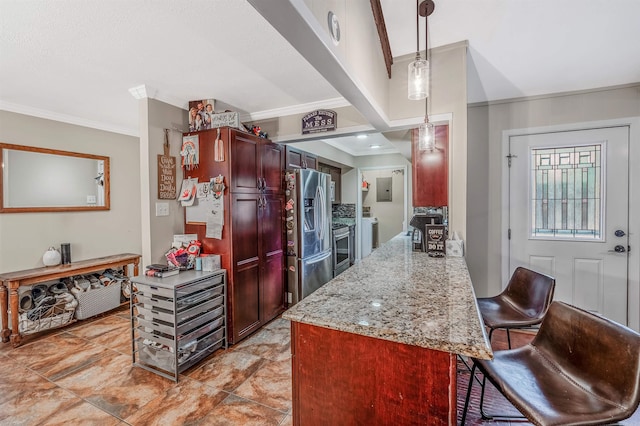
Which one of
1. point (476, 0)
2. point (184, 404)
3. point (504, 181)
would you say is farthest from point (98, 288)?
point (504, 181)

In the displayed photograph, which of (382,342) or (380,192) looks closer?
(382,342)

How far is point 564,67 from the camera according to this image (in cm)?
244

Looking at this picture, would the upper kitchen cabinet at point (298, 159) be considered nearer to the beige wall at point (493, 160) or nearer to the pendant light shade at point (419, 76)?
the beige wall at point (493, 160)

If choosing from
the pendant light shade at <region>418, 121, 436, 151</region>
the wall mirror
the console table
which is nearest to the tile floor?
the console table

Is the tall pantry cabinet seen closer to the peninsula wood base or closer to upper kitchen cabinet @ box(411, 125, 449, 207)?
upper kitchen cabinet @ box(411, 125, 449, 207)

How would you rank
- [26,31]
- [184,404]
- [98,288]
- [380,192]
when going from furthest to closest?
[380,192]
[98,288]
[184,404]
[26,31]

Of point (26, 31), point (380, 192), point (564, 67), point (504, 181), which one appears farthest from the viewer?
point (380, 192)

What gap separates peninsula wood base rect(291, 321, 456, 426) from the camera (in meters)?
0.96

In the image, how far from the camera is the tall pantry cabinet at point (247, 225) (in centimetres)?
263

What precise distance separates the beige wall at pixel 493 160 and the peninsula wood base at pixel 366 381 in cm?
242

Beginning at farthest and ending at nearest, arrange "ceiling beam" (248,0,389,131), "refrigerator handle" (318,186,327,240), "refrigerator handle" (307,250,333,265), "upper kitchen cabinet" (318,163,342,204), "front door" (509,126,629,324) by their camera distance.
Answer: "upper kitchen cabinet" (318,163,342,204)
"refrigerator handle" (318,186,327,240)
"refrigerator handle" (307,250,333,265)
"front door" (509,126,629,324)
"ceiling beam" (248,0,389,131)

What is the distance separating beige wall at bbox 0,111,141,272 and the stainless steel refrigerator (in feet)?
7.37

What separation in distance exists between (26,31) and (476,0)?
263 cm

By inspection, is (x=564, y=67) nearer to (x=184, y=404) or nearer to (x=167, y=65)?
(x=167, y=65)
